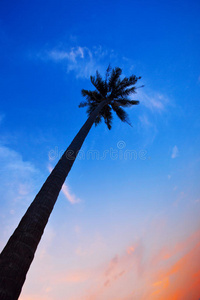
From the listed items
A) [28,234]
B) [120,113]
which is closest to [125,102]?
[120,113]

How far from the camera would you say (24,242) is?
103 inches

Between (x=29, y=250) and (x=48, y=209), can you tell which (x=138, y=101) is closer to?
(x=48, y=209)

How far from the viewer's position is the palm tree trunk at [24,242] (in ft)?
6.73

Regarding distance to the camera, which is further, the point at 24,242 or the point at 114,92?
the point at 114,92

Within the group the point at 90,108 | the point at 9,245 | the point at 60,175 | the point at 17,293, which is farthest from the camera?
the point at 90,108

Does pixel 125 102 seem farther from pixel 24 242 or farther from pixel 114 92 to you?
pixel 24 242

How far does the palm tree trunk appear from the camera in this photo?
205cm

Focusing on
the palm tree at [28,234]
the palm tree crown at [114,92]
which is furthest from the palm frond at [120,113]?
the palm tree at [28,234]

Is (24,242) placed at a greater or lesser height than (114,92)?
lesser

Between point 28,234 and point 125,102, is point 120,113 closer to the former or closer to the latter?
point 125,102

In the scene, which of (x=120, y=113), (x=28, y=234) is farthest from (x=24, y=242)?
(x=120, y=113)

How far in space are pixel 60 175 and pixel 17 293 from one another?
2.49m

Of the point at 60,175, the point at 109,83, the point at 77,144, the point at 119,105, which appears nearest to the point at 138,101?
the point at 119,105

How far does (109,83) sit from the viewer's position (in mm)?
12016
